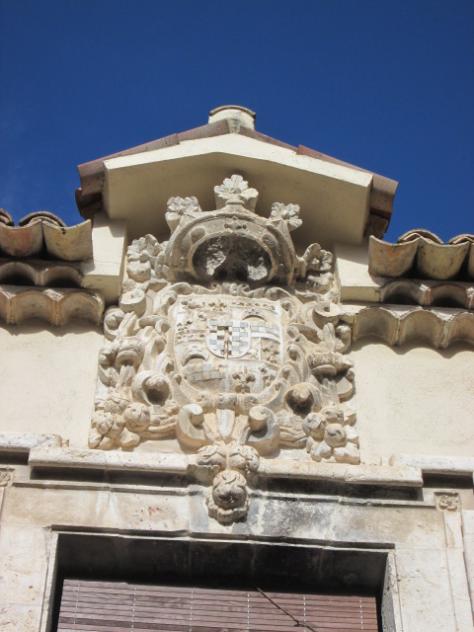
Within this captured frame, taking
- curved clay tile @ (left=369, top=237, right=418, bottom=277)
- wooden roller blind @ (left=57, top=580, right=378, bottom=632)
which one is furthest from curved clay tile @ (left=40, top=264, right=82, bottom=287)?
wooden roller blind @ (left=57, top=580, right=378, bottom=632)

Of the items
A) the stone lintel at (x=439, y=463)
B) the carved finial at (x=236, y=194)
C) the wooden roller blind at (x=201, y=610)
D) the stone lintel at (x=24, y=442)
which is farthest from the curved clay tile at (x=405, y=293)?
the stone lintel at (x=24, y=442)

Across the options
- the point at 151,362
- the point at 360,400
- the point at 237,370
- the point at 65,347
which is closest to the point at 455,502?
the point at 360,400

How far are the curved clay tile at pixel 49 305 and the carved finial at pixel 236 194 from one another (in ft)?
3.47

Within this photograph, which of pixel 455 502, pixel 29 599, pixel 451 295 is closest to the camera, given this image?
pixel 29 599

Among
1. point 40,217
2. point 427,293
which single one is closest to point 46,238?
→ point 40,217

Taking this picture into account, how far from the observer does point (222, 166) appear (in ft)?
28.6

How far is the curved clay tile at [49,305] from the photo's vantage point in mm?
8062

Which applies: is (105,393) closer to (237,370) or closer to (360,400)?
(237,370)

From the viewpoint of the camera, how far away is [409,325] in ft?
27.0

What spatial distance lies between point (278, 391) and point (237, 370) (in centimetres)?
27

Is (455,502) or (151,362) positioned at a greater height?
(151,362)

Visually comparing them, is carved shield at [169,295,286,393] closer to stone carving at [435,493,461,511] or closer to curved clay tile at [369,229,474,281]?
curved clay tile at [369,229,474,281]

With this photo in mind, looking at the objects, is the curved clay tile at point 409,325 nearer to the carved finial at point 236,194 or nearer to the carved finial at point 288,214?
the carved finial at point 288,214

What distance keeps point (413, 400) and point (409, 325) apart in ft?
1.85
